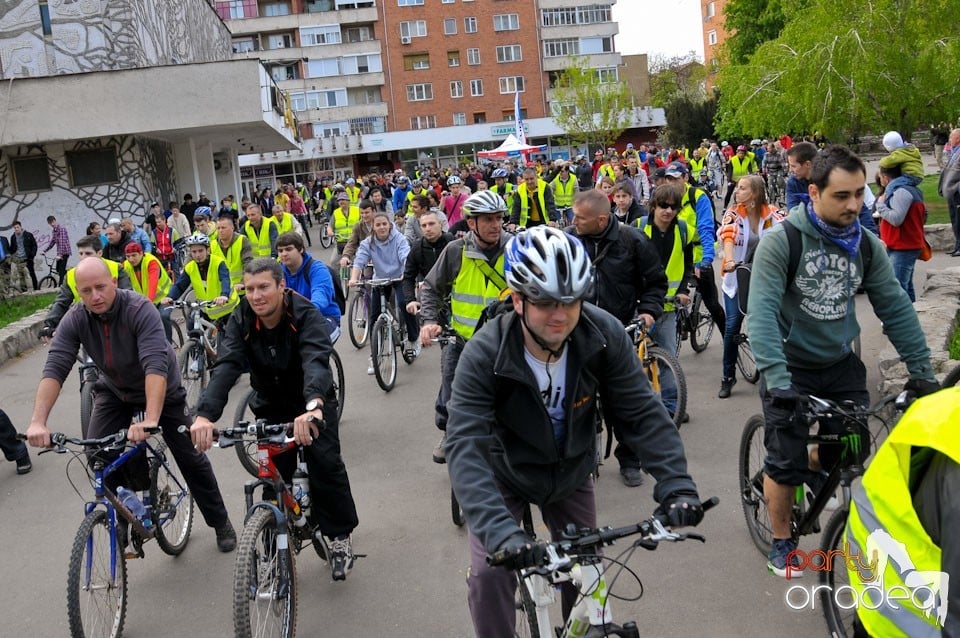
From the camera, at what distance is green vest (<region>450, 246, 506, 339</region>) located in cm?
683

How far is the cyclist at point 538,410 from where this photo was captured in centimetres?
305

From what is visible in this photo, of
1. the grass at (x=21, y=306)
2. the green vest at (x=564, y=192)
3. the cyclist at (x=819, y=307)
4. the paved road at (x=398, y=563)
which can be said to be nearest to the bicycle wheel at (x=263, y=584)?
the paved road at (x=398, y=563)

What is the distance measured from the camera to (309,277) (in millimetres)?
8711

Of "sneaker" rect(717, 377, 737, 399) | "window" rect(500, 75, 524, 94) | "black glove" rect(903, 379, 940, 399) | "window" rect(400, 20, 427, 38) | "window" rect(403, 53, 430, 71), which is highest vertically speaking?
"window" rect(400, 20, 427, 38)

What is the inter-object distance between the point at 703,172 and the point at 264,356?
2490cm

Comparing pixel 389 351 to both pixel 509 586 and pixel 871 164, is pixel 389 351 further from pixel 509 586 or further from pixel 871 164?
pixel 871 164

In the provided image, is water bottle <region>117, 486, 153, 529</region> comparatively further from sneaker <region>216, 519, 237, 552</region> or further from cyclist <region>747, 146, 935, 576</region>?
cyclist <region>747, 146, 935, 576</region>

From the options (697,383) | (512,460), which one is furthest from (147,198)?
(512,460)

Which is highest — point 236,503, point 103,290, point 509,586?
point 103,290

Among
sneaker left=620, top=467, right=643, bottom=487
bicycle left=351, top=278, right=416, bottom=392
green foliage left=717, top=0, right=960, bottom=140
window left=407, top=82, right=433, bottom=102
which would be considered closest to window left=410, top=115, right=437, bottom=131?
window left=407, top=82, right=433, bottom=102

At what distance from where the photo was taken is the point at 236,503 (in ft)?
23.6

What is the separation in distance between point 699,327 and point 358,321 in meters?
4.80

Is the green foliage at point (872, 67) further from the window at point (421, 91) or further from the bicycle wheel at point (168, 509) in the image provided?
the window at point (421, 91)

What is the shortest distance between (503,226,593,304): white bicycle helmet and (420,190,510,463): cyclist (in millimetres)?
3559
